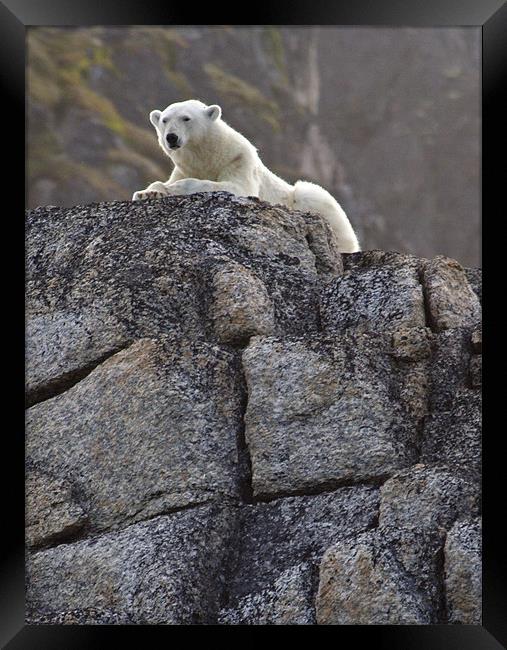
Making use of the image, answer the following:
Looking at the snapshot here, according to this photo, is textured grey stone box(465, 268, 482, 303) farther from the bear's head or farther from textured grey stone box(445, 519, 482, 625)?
textured grey stone box(445, 519, 482, 625)

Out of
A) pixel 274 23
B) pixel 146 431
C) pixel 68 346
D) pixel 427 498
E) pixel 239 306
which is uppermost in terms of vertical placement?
pixel 274 23

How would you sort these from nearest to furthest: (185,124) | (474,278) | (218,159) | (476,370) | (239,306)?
(476,370), (239,306), (474,278), (218,159), (185,124)

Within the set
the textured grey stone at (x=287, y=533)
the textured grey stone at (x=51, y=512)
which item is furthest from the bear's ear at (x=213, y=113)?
the textured grey stone at (x=287, y=533)

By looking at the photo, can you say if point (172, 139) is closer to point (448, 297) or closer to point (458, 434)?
point (448, 297)

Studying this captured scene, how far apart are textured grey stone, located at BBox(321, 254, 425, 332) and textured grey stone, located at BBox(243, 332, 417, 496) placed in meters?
0.69

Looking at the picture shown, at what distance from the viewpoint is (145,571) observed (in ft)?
34.5

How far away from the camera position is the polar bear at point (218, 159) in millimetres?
16219

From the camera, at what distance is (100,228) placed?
13148mm

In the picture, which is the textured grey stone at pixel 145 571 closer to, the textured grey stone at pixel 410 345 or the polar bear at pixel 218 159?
the textured grey stone at pixel 410 345

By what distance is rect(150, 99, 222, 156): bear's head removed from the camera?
16.4 meters

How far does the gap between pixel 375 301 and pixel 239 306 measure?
1.53 m

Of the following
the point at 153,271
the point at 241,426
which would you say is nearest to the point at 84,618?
the point at 241,426

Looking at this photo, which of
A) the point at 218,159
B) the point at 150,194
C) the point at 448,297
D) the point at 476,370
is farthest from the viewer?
the point at 218,159
